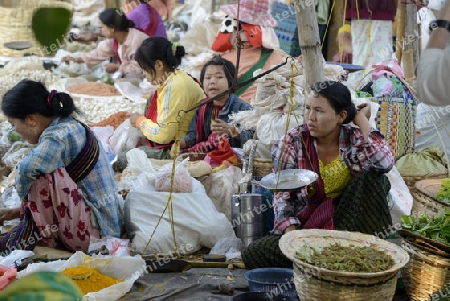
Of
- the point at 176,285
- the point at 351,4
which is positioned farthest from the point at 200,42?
the point at 176,285

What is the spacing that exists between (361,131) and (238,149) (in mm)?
1167

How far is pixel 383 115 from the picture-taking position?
461 centimetres

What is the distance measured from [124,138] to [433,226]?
2831mm

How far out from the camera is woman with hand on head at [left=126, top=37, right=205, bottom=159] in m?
4.45

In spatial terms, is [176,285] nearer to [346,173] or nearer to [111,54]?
[346,173]

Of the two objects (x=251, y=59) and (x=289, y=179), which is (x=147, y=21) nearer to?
(x=251, y=59)

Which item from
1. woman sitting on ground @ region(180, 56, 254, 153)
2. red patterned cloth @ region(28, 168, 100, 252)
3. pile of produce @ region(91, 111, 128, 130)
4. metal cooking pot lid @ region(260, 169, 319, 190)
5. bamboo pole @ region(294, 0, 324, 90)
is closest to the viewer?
metal cooking pot lid @ region(260, 169, 319, 190)

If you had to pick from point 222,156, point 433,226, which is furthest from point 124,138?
point 433,226

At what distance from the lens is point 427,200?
3547mm

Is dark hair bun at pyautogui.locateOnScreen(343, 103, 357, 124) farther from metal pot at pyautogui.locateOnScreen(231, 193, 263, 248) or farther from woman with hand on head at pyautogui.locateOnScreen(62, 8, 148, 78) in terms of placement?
woman with hand on head at pyautogui.locateOnScreen(62, 8, 148, 78)

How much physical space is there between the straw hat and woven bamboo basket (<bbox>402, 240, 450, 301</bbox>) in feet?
10.6

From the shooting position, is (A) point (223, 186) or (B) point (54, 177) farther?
(A) point (223, 186)

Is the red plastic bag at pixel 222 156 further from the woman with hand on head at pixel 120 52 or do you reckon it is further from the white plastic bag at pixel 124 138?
the woman with hand on head at pixel 120 52

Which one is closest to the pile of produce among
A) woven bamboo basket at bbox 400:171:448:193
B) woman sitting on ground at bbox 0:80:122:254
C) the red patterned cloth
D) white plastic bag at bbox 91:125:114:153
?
white plastic bag at bbox 91:125:114:153
